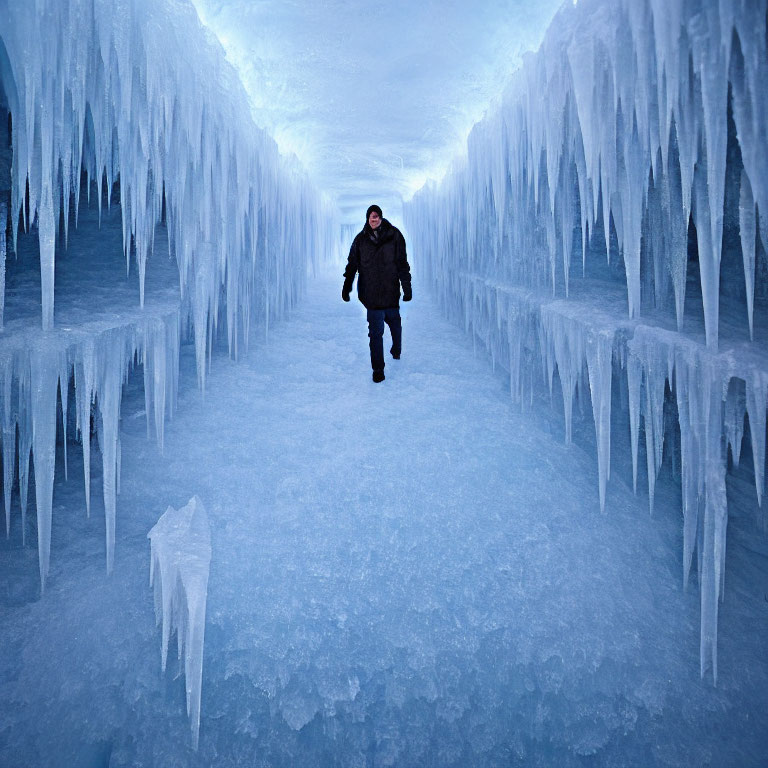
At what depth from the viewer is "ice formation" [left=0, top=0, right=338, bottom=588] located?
2.96 metres

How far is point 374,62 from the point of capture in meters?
5.52

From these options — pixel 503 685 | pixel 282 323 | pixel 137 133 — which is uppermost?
pixel 137 133

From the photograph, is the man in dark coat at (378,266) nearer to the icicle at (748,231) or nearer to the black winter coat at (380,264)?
the black winter coat at (380,264)

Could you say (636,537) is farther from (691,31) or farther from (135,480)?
(135,480)

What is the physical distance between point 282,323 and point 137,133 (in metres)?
4.17

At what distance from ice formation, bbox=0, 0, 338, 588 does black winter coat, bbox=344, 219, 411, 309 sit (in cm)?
196

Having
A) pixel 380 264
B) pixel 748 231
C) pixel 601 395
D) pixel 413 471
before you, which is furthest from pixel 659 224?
pixel 413 471

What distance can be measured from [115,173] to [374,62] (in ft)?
11.5

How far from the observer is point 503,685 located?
2.73 m

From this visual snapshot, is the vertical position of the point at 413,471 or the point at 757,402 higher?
the point at 757,402

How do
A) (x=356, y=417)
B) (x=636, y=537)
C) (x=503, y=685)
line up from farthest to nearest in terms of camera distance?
(x=356, y=417)
(x=636, y=537)
(x=503, y=685)

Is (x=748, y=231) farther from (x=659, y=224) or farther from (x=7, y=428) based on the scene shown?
(x=7, y=428)

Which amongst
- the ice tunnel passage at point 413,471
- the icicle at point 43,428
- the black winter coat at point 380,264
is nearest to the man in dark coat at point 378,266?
the black winter coat at point 380,264

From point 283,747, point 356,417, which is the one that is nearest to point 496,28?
point 356,417
